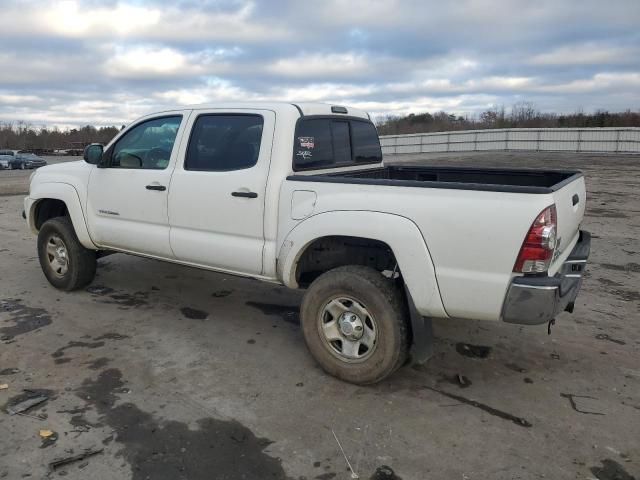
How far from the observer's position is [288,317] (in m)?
5.06

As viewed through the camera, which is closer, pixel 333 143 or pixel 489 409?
pixel 489 409

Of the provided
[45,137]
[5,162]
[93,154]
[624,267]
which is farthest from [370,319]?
[45,137]

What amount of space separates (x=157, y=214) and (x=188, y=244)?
1.56 ft

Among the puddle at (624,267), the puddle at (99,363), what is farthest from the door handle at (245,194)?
the puddle at (624,267)

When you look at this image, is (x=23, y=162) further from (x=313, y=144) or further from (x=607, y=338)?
(x=607, y=338)

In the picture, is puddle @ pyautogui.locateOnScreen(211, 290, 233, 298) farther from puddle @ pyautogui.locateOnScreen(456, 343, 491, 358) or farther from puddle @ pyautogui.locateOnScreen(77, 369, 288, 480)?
puddle @ pyautogui.locateOnScreen(456, 343, 491, 358)

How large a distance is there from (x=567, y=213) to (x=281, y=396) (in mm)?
2265

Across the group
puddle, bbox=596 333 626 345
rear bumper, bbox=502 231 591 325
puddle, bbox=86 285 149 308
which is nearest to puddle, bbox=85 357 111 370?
puddle, bbox=86 285 149 308

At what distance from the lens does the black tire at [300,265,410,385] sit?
3.49 m

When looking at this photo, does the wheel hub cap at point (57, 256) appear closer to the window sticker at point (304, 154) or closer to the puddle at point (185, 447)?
the puddle at point (185, 447)

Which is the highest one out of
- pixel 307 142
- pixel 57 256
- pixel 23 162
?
pixel 307 142

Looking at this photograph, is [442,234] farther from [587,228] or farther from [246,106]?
[587,228]

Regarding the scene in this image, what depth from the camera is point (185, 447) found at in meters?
3.00

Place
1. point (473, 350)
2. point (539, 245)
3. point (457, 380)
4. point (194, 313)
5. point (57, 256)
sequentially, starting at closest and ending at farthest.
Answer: point (539, 245)
point (457, 380)
point (473, 350)
point (194, 313)
point (57, 256)
